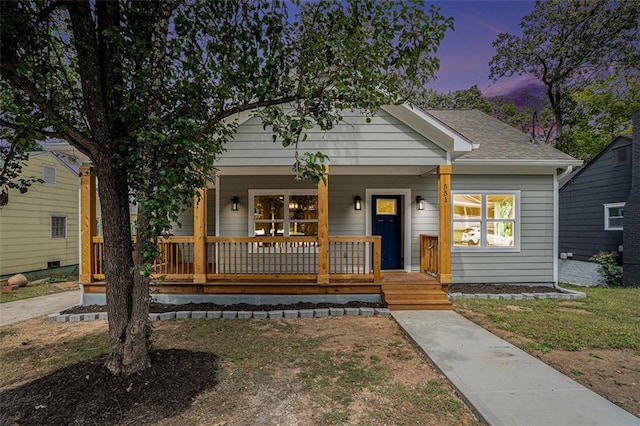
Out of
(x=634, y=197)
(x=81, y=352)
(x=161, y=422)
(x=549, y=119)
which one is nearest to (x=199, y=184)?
(x=161, y=422)

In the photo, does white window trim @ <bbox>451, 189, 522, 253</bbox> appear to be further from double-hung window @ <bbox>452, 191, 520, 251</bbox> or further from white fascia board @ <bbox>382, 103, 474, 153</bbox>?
white fascia board @ <bbox>382, 103, 474, 153</bbox>

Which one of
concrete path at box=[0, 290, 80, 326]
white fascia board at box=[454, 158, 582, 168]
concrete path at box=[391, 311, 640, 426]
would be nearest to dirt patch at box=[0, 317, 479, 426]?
concrete path at box=[391, 311, 640, 426]

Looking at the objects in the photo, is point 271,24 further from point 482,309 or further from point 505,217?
point 505,217

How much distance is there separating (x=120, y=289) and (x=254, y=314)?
3.04 metres

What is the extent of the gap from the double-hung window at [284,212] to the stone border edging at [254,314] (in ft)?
8.71

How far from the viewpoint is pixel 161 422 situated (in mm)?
2770

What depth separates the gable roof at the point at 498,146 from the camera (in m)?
7.91

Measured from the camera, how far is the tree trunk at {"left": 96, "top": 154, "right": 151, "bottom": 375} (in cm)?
329

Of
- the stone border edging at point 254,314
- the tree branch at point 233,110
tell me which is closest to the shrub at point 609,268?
the stone border edging at point 254,314

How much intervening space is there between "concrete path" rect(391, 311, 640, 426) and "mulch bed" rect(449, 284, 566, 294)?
2903mm

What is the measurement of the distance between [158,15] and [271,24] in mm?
1128

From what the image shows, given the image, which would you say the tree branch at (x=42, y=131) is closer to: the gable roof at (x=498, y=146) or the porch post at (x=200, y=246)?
the porch post at (x=200, y=246)

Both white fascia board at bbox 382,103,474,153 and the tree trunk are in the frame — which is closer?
the tree trunk

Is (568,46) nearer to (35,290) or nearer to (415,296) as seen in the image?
(415,296)
